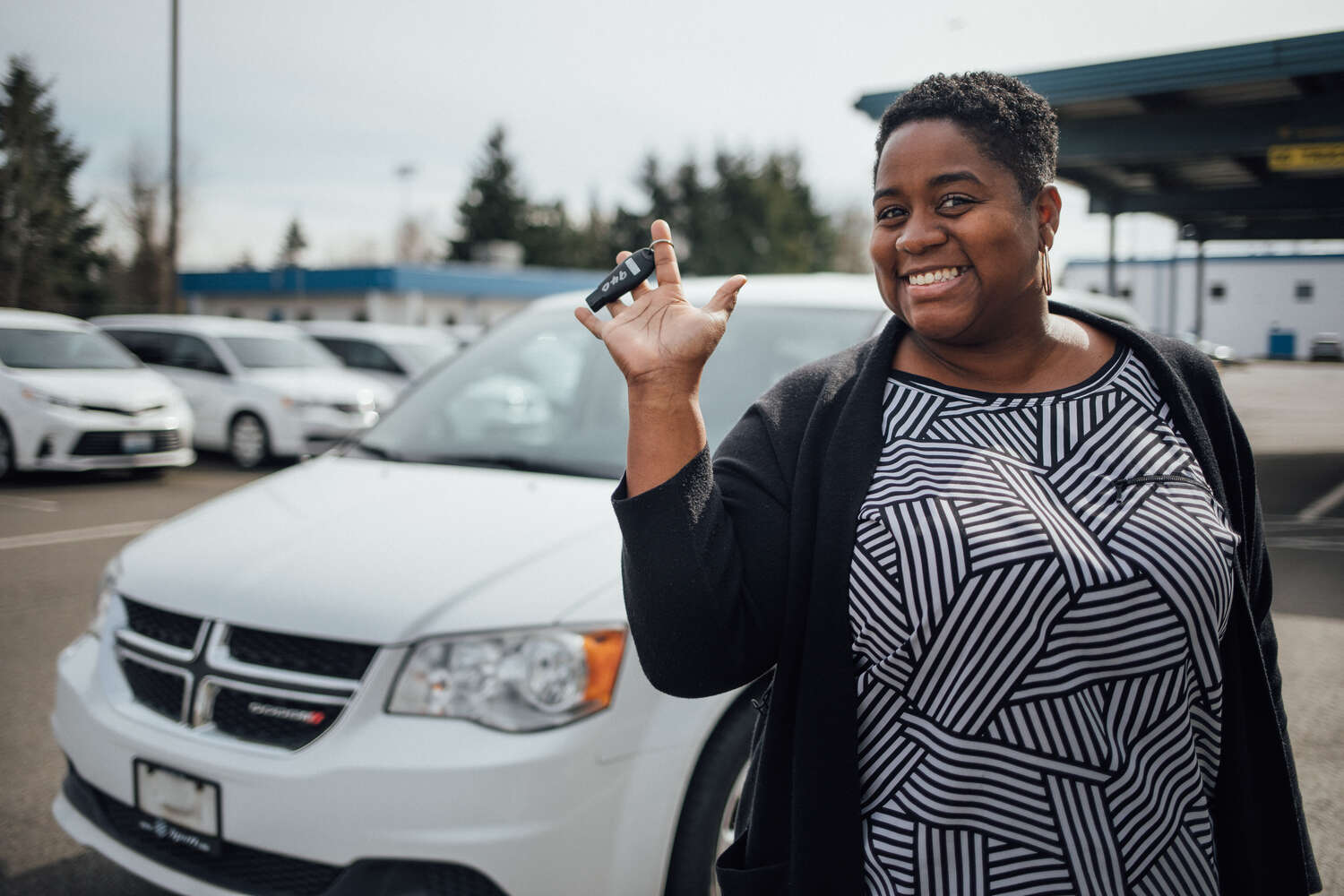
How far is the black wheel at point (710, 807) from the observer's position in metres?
2.25

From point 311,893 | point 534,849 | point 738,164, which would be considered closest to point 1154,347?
point 534,849

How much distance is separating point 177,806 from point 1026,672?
6.13ft

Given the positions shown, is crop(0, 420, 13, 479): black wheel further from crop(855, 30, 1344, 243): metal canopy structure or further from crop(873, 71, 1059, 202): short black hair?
crop(873, 71, 1059, 202): short black hair

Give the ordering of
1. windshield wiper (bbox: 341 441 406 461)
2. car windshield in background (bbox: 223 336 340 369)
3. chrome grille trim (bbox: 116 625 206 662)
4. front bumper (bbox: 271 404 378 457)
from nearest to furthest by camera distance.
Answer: chrome grille trim (bbox: 116 625 206 662) < windshield wiper (bbox: 341 441 406 461) < front bumper (bbox: 271 404 378 457) < car windshield in background (bbox: 223 336 340 369)

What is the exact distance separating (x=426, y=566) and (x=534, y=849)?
0.70 meters

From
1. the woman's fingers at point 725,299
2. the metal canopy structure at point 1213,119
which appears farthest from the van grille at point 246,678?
the metal canopy structure at point 1213,119

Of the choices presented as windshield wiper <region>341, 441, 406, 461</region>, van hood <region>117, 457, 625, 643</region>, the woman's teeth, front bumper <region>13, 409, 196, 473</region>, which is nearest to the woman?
the woman's teeth

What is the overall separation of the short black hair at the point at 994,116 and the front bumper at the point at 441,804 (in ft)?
4.22

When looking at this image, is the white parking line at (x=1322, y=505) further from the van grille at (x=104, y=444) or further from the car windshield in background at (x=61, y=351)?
the car windshield in background at (x=61, y=351)

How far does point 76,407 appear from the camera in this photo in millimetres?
10258

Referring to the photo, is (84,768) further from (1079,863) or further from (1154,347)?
(1154,347)

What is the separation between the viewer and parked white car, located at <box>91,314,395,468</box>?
12133 millimetres

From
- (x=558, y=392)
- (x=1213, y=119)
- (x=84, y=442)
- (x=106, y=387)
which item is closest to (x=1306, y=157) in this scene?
(x=1213, y=119)

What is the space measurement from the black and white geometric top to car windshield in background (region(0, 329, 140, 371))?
11249 millimetres
